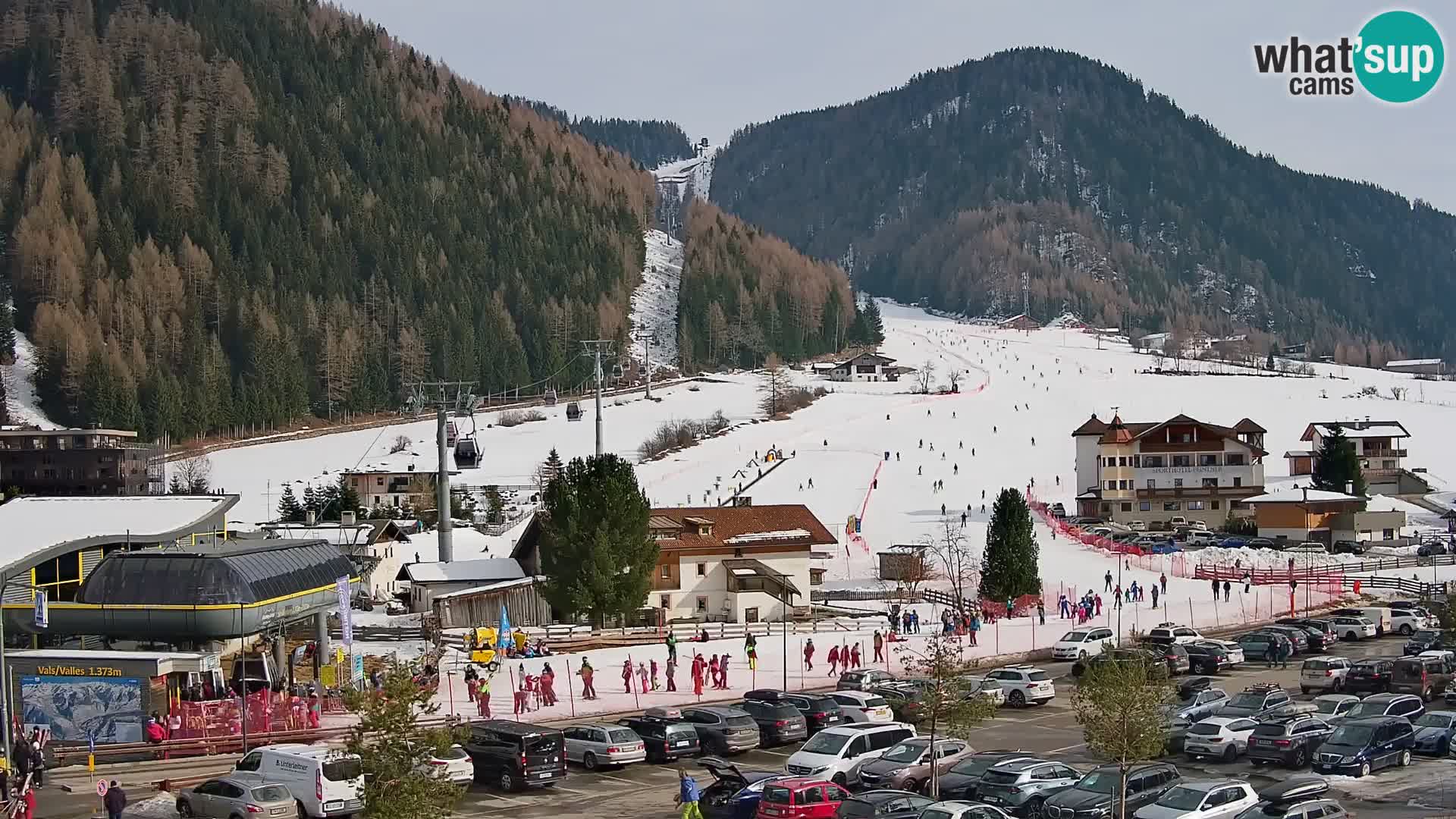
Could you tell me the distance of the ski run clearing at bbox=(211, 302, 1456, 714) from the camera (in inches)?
1919

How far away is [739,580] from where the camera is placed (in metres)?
51.3

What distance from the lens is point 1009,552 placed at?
4916cm

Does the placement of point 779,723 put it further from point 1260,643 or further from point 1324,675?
point 1260,643

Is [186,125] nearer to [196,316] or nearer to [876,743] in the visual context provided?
[196,316]

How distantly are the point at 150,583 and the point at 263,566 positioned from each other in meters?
2.34

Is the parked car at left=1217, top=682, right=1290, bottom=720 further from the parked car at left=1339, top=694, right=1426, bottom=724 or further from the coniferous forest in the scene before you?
the coniferous forest

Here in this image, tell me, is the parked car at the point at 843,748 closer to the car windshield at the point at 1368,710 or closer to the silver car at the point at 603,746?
the silver car at the point at 603,746

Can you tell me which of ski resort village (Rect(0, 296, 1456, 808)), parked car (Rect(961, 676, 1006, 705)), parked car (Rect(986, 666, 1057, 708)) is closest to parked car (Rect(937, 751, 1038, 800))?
ski resort village (Rect(0, 296, 1456, 808))

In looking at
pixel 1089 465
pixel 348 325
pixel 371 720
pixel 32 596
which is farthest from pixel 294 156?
pixel 371 720

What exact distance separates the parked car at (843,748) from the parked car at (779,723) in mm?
2959

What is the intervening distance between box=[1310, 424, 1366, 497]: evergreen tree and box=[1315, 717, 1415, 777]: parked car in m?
51.8

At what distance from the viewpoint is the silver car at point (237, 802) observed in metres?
22.0

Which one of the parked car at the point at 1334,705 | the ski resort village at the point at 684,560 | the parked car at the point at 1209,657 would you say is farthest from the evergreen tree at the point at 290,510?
the parked car at the point at 1334,705

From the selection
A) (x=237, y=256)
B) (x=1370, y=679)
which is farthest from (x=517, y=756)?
(x=237, y=256)
